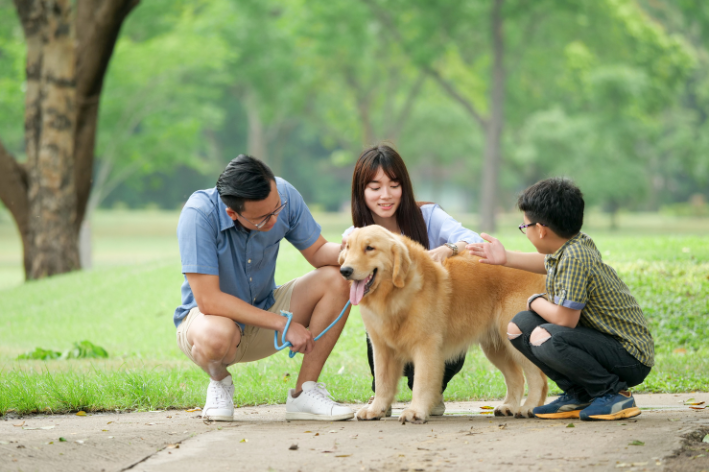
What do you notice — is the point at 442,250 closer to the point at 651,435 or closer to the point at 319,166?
the point at 651,435

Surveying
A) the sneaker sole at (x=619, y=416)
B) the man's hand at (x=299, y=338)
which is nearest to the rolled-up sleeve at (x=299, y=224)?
the man's hand at (x=299, y=338)

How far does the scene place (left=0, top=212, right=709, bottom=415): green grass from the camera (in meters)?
5.02

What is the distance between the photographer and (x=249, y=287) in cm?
447

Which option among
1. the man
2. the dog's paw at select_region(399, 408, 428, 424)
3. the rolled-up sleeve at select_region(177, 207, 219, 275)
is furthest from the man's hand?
the dog's paw at select_region(399, 408, 428, 424)

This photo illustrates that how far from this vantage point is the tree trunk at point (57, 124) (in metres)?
13.0

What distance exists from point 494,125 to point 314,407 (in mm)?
21760

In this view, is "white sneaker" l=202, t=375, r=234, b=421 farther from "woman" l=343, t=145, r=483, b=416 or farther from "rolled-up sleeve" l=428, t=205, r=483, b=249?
"rolled-up sleeve" l=428, t=205, r=483, b=249

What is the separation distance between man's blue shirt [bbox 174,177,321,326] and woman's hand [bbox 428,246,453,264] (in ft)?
2.52

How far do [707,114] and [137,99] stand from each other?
3760cm

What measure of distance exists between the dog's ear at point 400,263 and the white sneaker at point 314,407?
0.85 meters

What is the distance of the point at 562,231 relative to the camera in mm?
3934

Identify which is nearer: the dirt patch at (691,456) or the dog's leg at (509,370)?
the dirt patch at (691,456)

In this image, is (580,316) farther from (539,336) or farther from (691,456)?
(691,456)

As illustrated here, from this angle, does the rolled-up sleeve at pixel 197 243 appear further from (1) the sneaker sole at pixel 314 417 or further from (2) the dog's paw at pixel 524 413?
(2) the dog's paw at pixel 524 413
